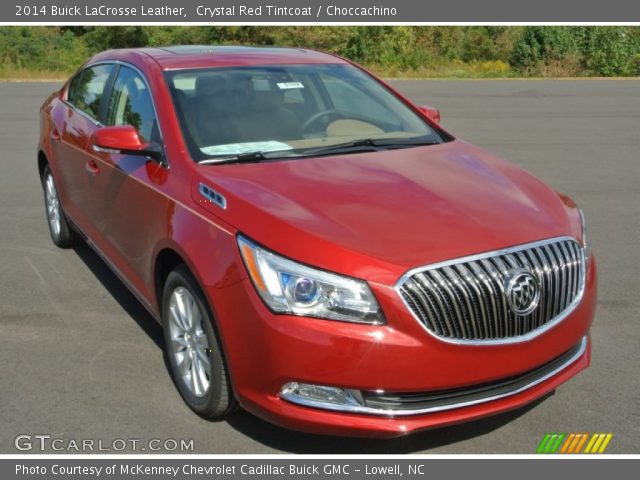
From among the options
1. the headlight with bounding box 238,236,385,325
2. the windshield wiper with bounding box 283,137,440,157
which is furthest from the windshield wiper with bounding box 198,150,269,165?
the headlight with bounding box 238,236,385,325

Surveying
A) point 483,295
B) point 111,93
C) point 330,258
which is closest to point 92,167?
point 111,93

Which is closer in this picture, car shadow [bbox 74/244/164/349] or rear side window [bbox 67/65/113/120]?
car shadow [bbox 74/244/164/349]

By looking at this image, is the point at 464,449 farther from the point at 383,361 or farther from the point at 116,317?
the point at 116,317

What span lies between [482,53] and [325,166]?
37.8m

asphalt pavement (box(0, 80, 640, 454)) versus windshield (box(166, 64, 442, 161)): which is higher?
windshield (box(166, 64, 442, 161))

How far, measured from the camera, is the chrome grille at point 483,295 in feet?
9.98

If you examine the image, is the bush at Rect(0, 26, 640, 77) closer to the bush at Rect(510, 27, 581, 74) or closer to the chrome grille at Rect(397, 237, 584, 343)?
the bush at Rect(510, 27, 581, 74)

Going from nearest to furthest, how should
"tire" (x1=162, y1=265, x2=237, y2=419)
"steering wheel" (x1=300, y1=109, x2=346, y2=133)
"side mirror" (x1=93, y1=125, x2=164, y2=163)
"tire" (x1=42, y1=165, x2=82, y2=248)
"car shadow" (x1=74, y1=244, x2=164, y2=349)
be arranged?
"tire" (x1=162, y1=265, x2=237, y2=419) → "side mirror" (x1=93, y1=125, x2=164, y2=163) → "steering wheel" (x1=300, y1=109, x2=346, y2=133) → "car shadow" (x1=74, y1=244, x2=164, y2=349) → "tire" (x1=42, y1=165, x2=82, y2=248)

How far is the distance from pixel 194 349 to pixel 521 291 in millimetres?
1581

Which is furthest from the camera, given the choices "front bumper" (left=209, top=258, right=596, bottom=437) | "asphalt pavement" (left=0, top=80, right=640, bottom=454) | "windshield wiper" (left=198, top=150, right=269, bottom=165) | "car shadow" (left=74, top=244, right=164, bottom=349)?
"car shadow" (left=74, top=244, right=164, bottom=349)

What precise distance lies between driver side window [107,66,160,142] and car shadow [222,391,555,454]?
1669mm

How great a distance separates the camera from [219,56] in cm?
490

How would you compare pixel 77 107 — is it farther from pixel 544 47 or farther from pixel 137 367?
pixel 544 47

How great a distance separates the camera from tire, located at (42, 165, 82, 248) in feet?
20.9
